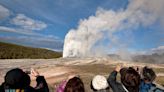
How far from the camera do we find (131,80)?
4.74m

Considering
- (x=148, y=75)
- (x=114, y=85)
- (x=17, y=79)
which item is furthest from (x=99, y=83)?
(x=17, y=79)

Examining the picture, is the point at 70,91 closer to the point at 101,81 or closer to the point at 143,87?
the point at 101,81

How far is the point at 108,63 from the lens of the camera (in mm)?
31703

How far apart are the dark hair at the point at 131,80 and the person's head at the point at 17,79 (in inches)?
63.1

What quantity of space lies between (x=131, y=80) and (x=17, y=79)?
1788mm

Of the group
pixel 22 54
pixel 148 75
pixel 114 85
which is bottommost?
pixel 114 85

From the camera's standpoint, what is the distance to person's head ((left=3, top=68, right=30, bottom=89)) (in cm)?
387

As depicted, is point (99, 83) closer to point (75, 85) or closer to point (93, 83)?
point (93, 83)

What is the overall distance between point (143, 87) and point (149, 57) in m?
88.1

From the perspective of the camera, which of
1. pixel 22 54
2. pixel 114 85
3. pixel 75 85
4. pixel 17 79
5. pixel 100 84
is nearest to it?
pixel 17 79

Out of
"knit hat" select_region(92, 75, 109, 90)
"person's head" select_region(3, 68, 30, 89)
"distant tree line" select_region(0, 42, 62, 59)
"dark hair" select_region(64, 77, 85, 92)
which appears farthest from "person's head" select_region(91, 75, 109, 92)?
"distant tree line" select_region(0, 42, 62, 59)

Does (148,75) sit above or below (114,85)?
above

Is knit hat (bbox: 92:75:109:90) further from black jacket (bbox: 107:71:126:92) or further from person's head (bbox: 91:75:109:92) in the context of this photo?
black jacket (bbox: 107:71:126:92)

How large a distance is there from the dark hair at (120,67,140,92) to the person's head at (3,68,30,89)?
1.60 meters
